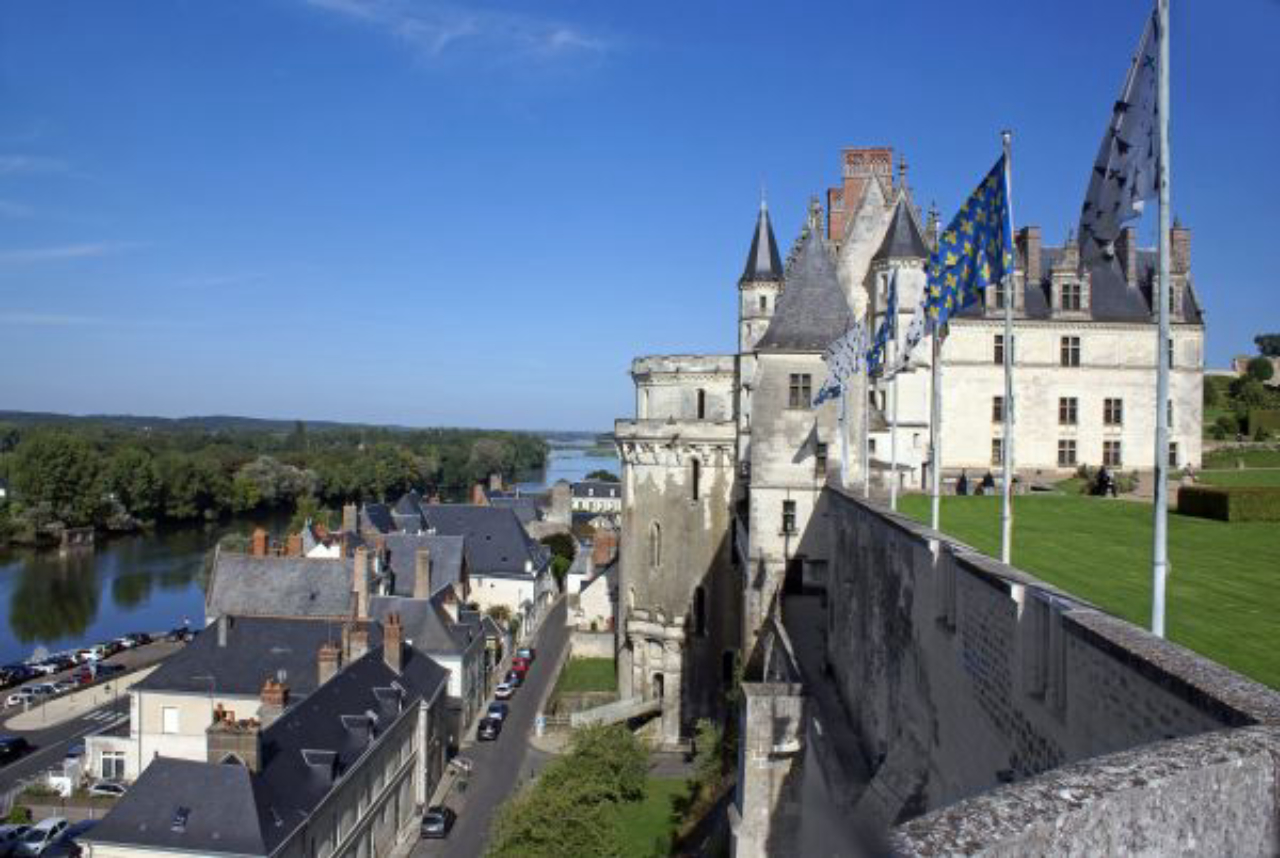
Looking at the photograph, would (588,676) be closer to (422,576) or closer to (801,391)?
(422,576)

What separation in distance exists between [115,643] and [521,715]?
20.0 m

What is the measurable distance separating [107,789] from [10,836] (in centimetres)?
350

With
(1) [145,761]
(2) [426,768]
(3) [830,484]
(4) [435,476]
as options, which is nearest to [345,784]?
(2) [426,768]

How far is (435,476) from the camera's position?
427ft

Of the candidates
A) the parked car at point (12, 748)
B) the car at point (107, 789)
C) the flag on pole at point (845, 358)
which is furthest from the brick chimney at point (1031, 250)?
the parked car at point (12, 748)

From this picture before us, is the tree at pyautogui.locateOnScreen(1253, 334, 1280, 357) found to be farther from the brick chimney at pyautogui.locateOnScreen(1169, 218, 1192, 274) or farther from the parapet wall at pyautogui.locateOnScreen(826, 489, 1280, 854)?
the parapet wall at pyautogui.locateOnScreen(826, 489, 1280, 854)

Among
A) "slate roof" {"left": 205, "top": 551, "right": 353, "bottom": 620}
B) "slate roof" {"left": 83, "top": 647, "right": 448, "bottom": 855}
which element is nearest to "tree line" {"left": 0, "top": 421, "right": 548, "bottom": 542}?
"slate roof" {"left": 205, "top": 551, "right": 353, "bottom": 620}

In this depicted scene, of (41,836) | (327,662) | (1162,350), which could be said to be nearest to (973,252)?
(1162,350)

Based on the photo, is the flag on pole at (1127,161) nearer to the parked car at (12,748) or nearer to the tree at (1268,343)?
the parked car at (12,748)

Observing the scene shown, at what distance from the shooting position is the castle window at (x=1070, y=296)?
91.9 feet

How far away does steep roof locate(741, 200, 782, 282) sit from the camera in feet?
101

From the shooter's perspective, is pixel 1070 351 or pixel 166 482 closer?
pixel 1070 351

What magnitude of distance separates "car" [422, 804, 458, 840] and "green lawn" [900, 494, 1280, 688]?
1317 centimetres

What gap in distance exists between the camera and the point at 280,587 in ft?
114
